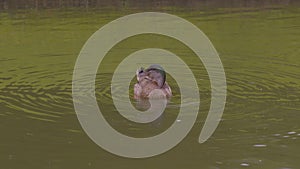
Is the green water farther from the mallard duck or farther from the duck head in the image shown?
the duck head

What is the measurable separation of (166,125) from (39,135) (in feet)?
6.11

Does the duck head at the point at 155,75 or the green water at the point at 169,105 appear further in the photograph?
the duck head at the point at 155,75

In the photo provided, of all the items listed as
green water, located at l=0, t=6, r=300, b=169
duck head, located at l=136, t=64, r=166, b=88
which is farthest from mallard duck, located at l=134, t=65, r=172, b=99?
green water, located at l=0, t=6, r=300, b=169

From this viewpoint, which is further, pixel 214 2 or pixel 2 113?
pixel 214 2

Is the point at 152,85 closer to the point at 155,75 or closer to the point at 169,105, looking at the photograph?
the point at 155,75

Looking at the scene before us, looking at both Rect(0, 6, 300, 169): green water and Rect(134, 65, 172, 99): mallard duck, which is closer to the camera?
Rect(0, 6, 300, 169): green water

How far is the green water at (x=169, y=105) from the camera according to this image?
31.3 ft

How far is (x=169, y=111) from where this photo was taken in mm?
11727

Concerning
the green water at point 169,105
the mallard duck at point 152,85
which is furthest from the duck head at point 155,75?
the green water at point 169,105

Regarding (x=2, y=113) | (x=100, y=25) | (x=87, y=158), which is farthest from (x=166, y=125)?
(x=100, y=25)

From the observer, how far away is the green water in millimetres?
9539

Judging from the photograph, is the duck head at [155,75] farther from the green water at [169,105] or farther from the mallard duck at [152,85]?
the green water at [169,105]

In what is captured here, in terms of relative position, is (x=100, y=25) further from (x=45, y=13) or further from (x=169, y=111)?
(x=169, y=111)

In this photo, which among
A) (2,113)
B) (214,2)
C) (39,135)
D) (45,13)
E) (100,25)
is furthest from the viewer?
(214,2)
